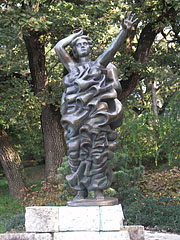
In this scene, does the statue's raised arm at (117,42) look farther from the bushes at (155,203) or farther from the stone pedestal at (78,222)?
the bushes at (155,203)

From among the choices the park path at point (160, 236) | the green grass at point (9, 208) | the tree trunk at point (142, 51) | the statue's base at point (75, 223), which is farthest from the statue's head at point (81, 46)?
the tree trunk at point (142, 51)

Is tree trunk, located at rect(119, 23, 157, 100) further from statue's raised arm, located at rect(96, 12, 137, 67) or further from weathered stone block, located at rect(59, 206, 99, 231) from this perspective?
weathered stone block, located at rect(59, 206, 99, 231)

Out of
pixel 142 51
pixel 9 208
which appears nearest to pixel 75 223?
pixel 9 208

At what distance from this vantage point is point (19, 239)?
5242 mm

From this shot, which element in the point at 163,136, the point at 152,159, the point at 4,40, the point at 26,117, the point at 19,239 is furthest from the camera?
the point at 152,159

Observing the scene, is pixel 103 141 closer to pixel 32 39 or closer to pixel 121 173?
pixel 121 173

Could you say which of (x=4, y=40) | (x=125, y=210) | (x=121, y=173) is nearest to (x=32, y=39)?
(x=4, y=40)

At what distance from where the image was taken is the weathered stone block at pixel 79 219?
4.90 meters

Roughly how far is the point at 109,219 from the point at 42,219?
36.0 inches

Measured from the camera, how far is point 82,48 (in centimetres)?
582

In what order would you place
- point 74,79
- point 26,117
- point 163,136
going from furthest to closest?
point 163,136, point 26,117, point 74,79

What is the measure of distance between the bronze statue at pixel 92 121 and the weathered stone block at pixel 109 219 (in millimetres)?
342

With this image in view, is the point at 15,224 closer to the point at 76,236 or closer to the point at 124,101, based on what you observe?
the point at 76,236

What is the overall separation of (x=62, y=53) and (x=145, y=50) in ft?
21.4
